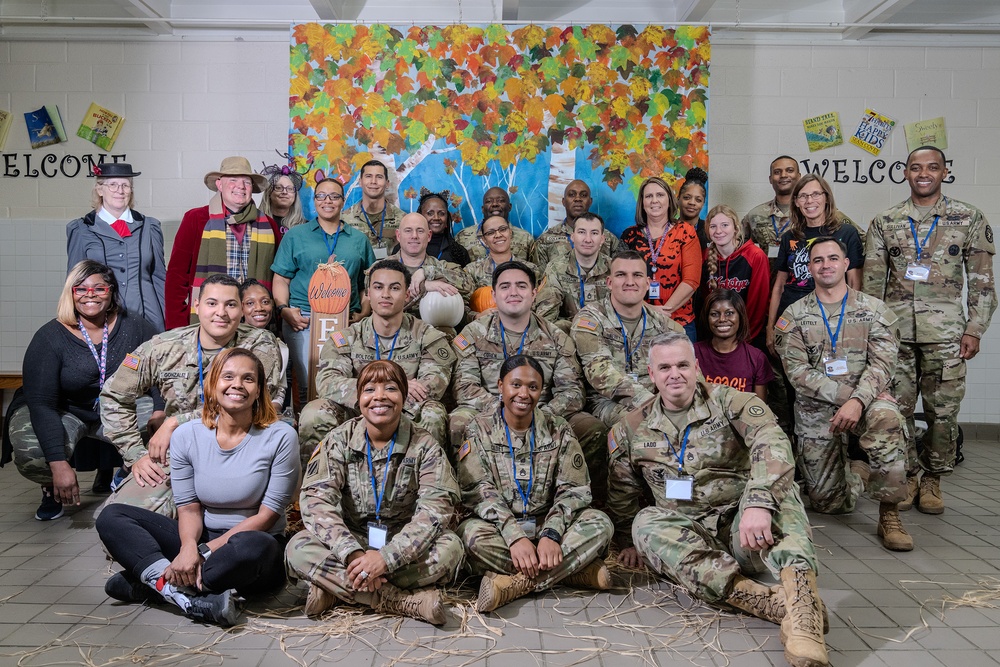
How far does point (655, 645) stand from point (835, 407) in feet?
7.39

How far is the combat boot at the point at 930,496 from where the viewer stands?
4.73 meters

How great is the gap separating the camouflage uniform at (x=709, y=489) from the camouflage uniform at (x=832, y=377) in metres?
1.22

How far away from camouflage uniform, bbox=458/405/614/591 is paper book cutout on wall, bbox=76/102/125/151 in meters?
4.97

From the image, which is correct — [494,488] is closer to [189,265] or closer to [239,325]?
[239,325]

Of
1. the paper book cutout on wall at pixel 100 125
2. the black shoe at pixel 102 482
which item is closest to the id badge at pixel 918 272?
the black shoe at pixel 102 482

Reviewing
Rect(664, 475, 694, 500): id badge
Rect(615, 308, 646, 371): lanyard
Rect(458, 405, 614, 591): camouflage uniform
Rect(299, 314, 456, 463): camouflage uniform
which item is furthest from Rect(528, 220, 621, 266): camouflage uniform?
Rect(664, 475, 694, 500): id badge

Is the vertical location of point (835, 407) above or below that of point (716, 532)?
above

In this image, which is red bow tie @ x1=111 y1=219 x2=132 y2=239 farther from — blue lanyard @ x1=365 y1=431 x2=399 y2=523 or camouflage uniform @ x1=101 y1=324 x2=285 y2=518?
blue lanyard @ x1=365 y1=431 x2=399 y2=523

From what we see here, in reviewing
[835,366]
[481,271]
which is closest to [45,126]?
[481,271]

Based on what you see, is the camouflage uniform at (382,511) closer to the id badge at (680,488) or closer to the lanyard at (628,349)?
the id badge at (680,488)

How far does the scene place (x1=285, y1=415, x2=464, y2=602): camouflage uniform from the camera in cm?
313

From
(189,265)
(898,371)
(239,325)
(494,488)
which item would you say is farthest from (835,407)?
(189,265)

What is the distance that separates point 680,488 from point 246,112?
5213 millimetres

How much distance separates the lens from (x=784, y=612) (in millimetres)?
2961
